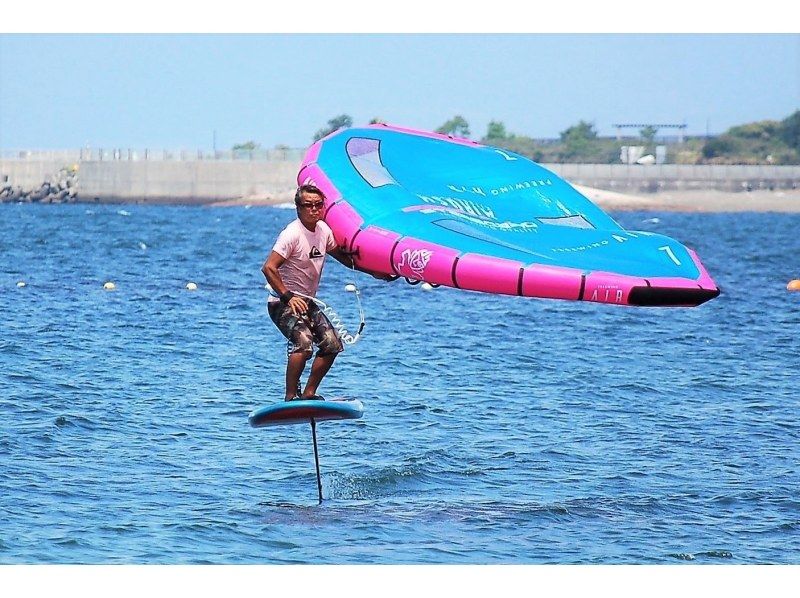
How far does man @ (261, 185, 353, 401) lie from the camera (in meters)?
11.6

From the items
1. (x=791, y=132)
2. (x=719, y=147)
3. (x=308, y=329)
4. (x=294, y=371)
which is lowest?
(x=294, y=371)

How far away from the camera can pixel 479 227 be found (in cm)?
1190

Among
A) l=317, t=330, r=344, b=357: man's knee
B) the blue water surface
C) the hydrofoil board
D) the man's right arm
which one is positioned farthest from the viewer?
the blue water surface

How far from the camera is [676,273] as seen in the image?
11.0 meters

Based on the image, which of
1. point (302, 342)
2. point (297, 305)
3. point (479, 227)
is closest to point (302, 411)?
point (302, 342)

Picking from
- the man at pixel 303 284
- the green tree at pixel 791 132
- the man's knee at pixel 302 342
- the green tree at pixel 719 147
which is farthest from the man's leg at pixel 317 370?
the green tree at pixel 719 147

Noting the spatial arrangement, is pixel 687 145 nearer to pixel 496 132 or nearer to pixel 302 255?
pixel 496 132

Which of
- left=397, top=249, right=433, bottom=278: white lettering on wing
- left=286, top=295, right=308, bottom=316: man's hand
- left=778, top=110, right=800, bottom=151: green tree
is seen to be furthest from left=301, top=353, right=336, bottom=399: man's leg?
left=778, top=110, right=800, bottom=151: green tree

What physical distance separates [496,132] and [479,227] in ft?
315

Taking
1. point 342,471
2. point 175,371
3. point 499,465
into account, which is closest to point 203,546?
point 342,471

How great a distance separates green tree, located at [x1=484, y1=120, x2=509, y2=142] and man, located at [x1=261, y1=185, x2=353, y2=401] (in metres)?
92.3

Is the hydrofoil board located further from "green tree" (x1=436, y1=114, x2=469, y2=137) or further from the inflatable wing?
"green tree" (x1=436, y1=114, x2=469, y2=137)
